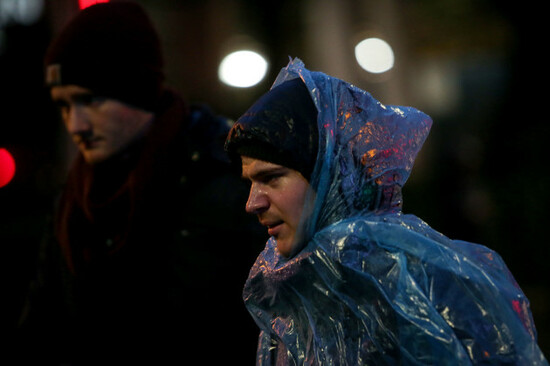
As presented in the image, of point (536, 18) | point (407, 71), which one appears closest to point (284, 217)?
point (536, 18)

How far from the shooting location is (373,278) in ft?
4.73

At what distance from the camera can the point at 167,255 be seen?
256 centimetres

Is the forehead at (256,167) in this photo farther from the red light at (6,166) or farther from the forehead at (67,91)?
the red light at (6,166)

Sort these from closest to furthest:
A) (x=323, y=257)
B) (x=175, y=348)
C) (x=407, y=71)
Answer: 1. (x=323, y=257)
2. (x=175, y=348)
3. (x=407, y=71)

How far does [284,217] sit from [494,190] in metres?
4.15

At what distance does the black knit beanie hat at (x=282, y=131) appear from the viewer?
1540 mm

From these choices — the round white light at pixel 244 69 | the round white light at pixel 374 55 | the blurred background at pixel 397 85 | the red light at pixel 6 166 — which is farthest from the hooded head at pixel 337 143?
the red light at pixel 6 166

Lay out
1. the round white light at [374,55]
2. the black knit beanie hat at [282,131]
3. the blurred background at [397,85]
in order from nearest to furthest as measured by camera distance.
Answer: the black knit beanie hat at [282,131] < the blurred background at [397,85] < the round white light at [374,55]

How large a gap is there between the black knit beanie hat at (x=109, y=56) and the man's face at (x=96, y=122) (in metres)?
0.04

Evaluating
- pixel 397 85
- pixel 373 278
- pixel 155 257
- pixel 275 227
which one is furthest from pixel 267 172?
pixel 397 85

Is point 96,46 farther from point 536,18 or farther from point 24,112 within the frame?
point 24,112

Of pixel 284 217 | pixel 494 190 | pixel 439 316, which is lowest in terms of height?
pixel 494 190

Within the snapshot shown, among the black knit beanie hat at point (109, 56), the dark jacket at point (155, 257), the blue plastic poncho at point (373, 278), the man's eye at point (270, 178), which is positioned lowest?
the dark jacket at point (155, 257)

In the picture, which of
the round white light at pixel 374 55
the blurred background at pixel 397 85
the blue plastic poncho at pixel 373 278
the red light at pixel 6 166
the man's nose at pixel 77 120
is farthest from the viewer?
the red light at pixel 6 166
